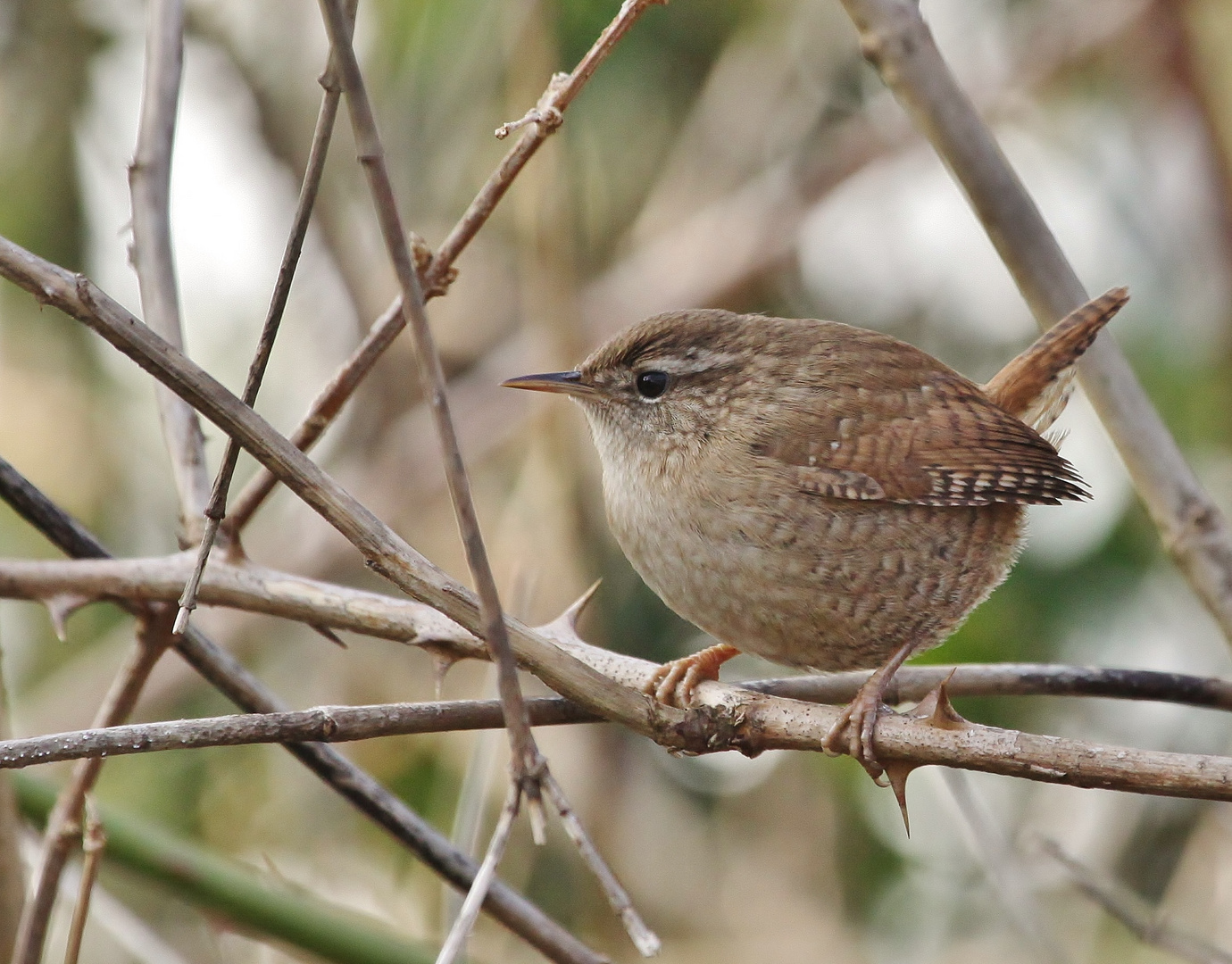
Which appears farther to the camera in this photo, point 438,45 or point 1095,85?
point 1095,85

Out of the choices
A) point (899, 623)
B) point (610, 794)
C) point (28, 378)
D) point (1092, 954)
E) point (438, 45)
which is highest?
point (438, 45)

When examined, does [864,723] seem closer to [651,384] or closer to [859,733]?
[859,733]

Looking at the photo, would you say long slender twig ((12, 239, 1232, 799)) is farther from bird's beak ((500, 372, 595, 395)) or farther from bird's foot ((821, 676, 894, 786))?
bird's beak ((500, 372, 595, 395))

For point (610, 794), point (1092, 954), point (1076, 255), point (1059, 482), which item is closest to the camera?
point (1059, 482)

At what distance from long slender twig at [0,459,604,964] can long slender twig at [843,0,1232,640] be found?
4.45 ft

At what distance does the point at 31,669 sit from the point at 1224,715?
3.98 m

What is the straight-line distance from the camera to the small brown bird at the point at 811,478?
2676 millimetres

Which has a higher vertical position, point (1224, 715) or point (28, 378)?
point (28, 378)

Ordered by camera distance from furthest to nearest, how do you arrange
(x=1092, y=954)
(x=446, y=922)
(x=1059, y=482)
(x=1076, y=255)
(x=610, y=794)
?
(x=1076, y=255) < (x=610, y=794) < (x=1092, y=954) < (x=1059, y=482) < (x=446, y=922)

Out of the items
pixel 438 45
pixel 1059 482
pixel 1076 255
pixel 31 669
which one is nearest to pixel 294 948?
pixel 1059 482

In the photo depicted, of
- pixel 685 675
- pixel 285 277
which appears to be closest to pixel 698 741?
pixel 685 675

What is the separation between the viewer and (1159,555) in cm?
442

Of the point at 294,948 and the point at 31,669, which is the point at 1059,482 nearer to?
the point at 294,948

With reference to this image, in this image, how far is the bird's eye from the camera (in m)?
3.12
